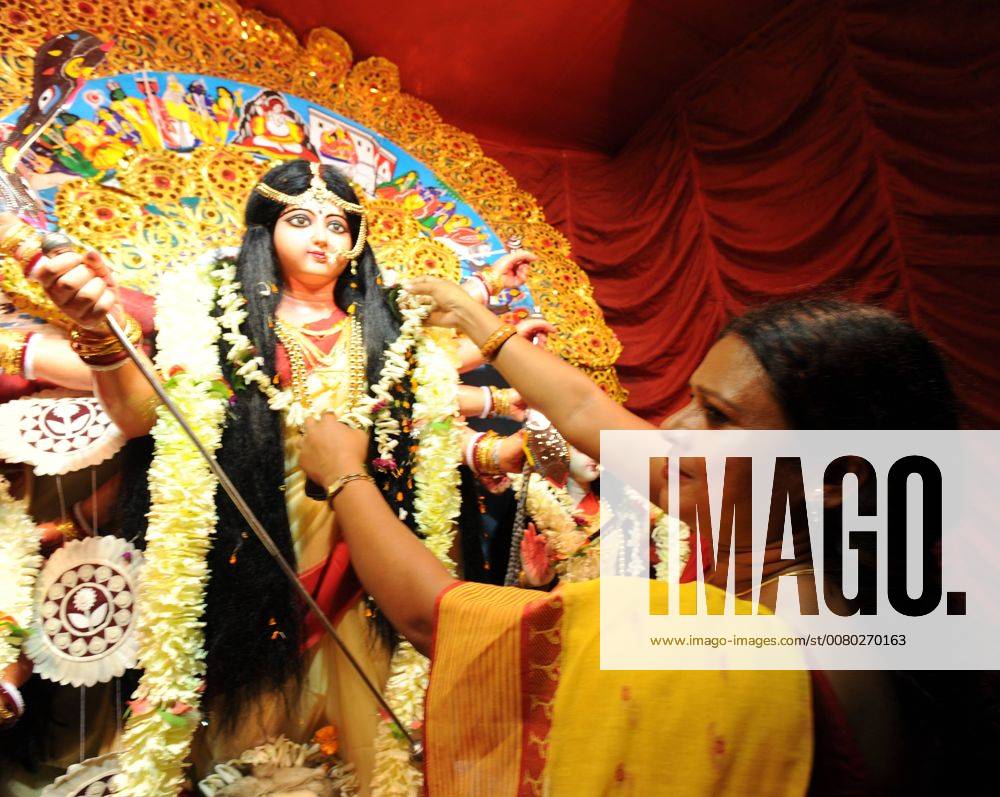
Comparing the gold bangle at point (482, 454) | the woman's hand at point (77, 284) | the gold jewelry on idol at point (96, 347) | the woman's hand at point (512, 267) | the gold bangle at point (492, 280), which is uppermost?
the woman's hand at point (512, 267)

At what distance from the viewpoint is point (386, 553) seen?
47.1 inches

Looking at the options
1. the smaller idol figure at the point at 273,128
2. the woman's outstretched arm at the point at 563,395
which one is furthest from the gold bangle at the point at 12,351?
the woman's outstretched arm at the point at 563,395

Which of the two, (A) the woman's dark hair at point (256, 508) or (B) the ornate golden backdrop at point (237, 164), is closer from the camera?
(A) the woman's dark hair at point (256, 508)

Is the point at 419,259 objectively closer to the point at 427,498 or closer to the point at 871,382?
the point at 427,498

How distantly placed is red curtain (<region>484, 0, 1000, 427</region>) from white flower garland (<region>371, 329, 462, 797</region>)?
39.8 inches

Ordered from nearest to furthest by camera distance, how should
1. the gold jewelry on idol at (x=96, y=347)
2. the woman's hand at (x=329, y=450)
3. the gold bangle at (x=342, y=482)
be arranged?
the gold bangle at (x=342, y=482) < the woman's hand at (x=329, y=450) < the gold jewelry on idol at (x=96, y=347)

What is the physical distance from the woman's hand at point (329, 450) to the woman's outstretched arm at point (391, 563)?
5 centimetres

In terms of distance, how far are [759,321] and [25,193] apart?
1471 mm

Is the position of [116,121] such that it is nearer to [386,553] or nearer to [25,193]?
[25,193]

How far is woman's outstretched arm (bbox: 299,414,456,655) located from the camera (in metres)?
1.14

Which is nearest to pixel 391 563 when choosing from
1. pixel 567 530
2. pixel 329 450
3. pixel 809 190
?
pixel 329 450

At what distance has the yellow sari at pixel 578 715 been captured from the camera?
92 centimetres

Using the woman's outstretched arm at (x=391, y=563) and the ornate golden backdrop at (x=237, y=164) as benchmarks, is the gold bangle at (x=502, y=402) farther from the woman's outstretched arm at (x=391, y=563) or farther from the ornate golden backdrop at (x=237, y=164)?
the woman's outstretched arm at (x=391, y=563)

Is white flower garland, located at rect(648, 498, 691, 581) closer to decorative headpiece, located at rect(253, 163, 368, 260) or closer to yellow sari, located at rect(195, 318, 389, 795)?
yellow sari, located at rect(195, 318, 389, 795)
